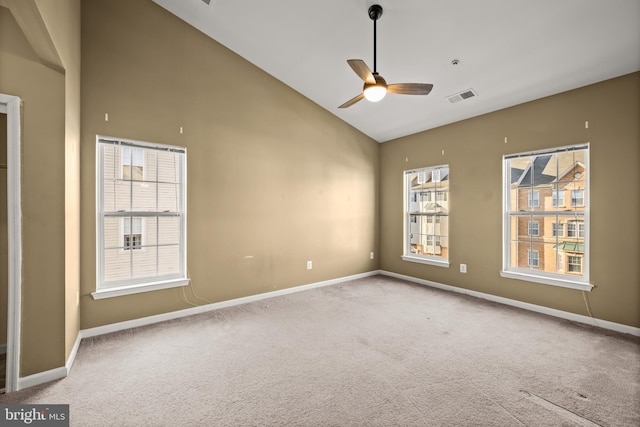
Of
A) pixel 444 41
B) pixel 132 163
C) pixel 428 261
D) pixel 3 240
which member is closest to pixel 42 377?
pixel 3 240

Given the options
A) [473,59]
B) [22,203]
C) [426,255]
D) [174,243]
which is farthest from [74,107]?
[426,255]

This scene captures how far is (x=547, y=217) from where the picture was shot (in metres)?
3.73

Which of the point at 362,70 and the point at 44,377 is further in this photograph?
the point at 362,70

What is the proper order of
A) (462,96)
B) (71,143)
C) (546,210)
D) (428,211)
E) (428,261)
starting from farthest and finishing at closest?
(428,211) → (428,261) → (462,96) → (546,210) → (71,143)

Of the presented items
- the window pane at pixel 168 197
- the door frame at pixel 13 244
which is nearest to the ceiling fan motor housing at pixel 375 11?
the window pane at pixel 168 197

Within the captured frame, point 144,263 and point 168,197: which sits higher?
point 168,197

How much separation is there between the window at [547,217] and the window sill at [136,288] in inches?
169

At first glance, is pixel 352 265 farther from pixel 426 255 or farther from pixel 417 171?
pixel 417 171

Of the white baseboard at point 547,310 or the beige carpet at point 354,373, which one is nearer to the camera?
the beige carpet at point 354,373

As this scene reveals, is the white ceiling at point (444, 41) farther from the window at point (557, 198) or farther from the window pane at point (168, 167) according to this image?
the window pane at point (168, 167)

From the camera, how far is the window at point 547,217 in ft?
11.3

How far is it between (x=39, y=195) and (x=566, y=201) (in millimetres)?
5334

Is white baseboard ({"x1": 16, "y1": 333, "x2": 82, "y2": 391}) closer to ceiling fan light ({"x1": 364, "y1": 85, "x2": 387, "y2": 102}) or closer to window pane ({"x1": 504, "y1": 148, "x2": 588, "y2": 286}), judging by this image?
ceiling fan light ({"x1": 364, "y1": 85, "x2": 387, "y2": 102})

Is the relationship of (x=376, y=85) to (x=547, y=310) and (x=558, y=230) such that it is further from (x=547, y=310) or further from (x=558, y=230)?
(x=547, y=310)
